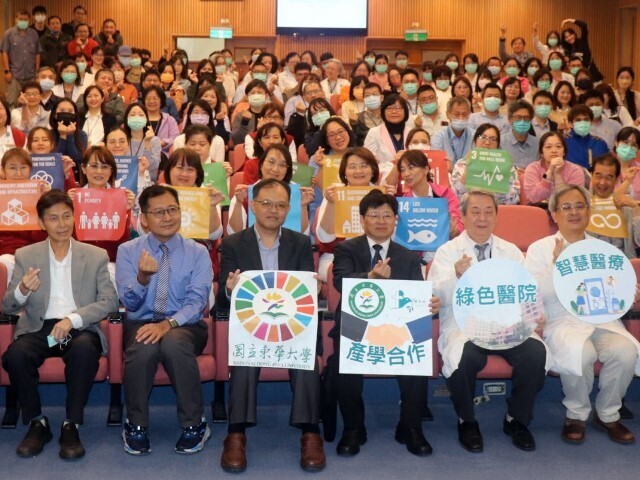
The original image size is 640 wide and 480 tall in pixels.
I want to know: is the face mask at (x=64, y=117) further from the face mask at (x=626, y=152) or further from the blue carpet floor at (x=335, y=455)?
the face mask at (x=626, y=152)

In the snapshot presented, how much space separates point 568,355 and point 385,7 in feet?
43.3

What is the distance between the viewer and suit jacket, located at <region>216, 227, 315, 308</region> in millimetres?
4219

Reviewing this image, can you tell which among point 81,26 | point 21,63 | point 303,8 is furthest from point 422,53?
point 21,63

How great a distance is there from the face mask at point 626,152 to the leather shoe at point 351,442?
3322 mm

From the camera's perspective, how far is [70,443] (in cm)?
382

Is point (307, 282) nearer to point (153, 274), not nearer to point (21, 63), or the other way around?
point (153, 274)

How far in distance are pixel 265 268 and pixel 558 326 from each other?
162cm

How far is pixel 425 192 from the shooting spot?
5184 millimetres

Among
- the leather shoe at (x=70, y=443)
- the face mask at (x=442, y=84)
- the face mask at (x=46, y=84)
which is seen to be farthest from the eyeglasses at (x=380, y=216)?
the face mask at (x=442, y=84)

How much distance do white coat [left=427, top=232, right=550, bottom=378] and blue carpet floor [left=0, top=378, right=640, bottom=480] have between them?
17.3 inches

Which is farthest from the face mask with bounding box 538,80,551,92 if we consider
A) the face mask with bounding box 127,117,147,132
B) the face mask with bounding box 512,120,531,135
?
the face mask with bounding box 127,117,147,132

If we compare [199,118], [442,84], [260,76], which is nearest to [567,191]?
[199,118]

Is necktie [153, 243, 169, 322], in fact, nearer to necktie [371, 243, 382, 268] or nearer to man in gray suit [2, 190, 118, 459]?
man in gray suit [2, 190, 118, 459]

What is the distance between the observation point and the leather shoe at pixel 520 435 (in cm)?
396
